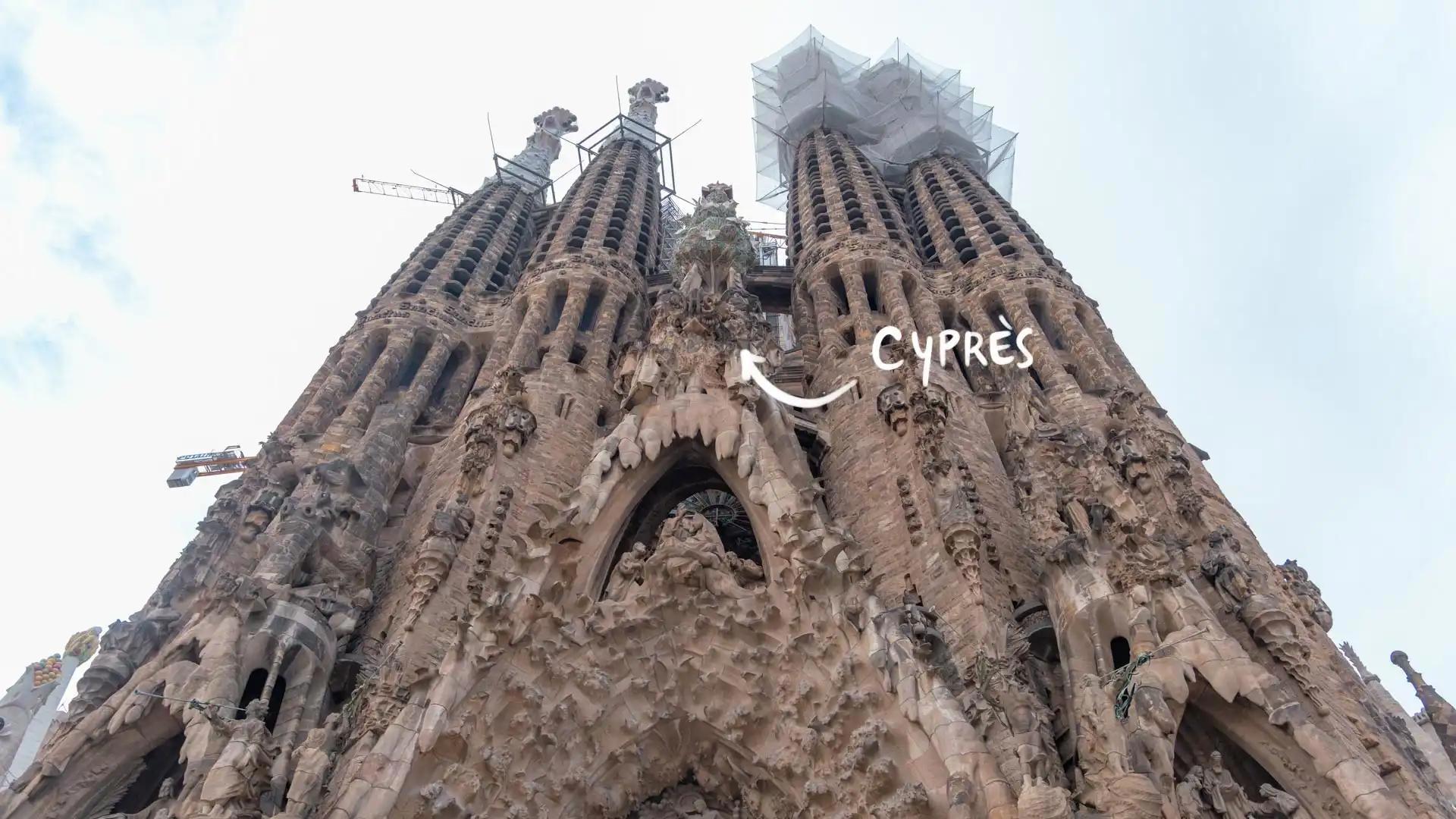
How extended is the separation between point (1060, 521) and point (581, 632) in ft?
18.5

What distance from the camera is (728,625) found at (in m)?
10.9

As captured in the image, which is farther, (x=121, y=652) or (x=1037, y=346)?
(x=1037, y=346)

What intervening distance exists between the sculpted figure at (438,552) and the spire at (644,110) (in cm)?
2585

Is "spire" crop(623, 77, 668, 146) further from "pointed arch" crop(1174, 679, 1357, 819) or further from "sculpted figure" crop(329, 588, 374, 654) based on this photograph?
"pointed arch" crop(1174, 679, 1357, 819)

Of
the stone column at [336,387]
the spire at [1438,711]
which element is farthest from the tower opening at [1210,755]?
the stone column at [336,387]

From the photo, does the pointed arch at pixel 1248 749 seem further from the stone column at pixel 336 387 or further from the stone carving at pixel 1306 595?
the stone column at pixel 336 387

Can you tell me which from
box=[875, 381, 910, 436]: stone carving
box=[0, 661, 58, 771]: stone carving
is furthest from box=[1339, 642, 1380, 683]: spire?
box=[0, 661, 58, 771]: stone carving

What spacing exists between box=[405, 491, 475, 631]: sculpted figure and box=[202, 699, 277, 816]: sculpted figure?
8.23ft

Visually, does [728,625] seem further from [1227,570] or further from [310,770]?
[1227,570]

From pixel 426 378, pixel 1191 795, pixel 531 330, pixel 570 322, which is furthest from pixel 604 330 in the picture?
pixel 1191 795

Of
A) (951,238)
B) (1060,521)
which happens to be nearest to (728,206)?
(951,238)

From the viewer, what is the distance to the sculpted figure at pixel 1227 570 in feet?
38.5

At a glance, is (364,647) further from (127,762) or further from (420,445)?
(420,445)

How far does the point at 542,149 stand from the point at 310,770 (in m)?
31.5
